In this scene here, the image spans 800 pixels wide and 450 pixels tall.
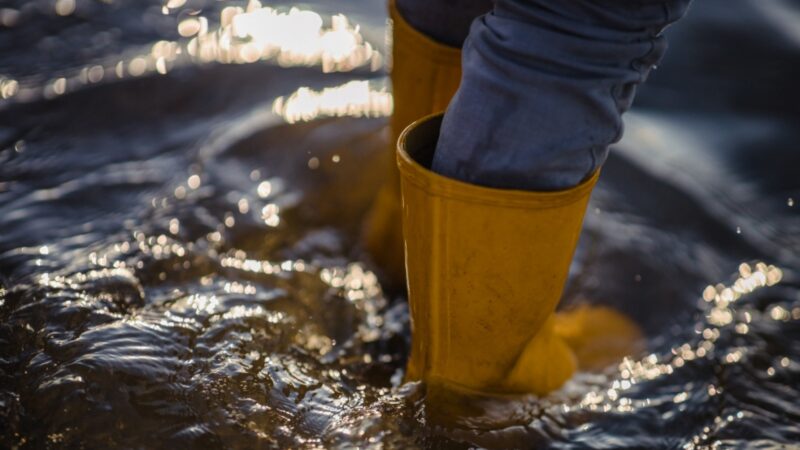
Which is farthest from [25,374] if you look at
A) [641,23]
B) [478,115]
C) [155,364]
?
[641,23]

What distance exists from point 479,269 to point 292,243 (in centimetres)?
62

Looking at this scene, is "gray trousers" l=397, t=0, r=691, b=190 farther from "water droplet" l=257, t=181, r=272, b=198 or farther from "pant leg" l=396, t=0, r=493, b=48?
"water droplet" l=257, t=181, r=272, b=198

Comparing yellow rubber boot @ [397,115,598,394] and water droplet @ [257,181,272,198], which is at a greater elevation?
yellow rubber boot @ [397,115,598,394]

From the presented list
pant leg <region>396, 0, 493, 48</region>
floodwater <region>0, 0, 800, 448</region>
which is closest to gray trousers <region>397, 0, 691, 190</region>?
pant leg <region>396, 0, 493, 48</region>

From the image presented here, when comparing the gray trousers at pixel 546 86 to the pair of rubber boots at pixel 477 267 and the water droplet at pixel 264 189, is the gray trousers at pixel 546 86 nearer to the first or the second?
the pair of rubber boots at pixel 477 267

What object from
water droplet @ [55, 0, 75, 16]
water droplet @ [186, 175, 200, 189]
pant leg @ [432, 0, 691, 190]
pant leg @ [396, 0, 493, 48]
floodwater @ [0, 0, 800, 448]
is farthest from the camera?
water droplet @ [55, 0, 75, 16]


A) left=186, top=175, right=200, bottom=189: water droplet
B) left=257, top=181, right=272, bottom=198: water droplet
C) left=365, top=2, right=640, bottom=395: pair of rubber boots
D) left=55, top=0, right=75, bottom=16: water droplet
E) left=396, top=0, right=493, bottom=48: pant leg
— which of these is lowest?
left=257, top=181, right=272, bottom=198: water droplet

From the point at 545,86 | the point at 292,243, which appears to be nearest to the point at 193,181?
the point at 292,243

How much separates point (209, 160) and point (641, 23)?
1133 millimetres

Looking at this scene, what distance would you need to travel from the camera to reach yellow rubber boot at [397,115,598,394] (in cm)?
110

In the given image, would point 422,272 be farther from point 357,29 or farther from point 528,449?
point 357,29

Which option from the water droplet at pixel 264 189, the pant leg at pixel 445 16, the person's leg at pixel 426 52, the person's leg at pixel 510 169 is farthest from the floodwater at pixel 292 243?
the pant leg at pixel 445 16

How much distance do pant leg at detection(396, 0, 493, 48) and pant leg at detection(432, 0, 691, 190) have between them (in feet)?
1.00

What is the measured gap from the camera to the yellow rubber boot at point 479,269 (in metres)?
1.10
